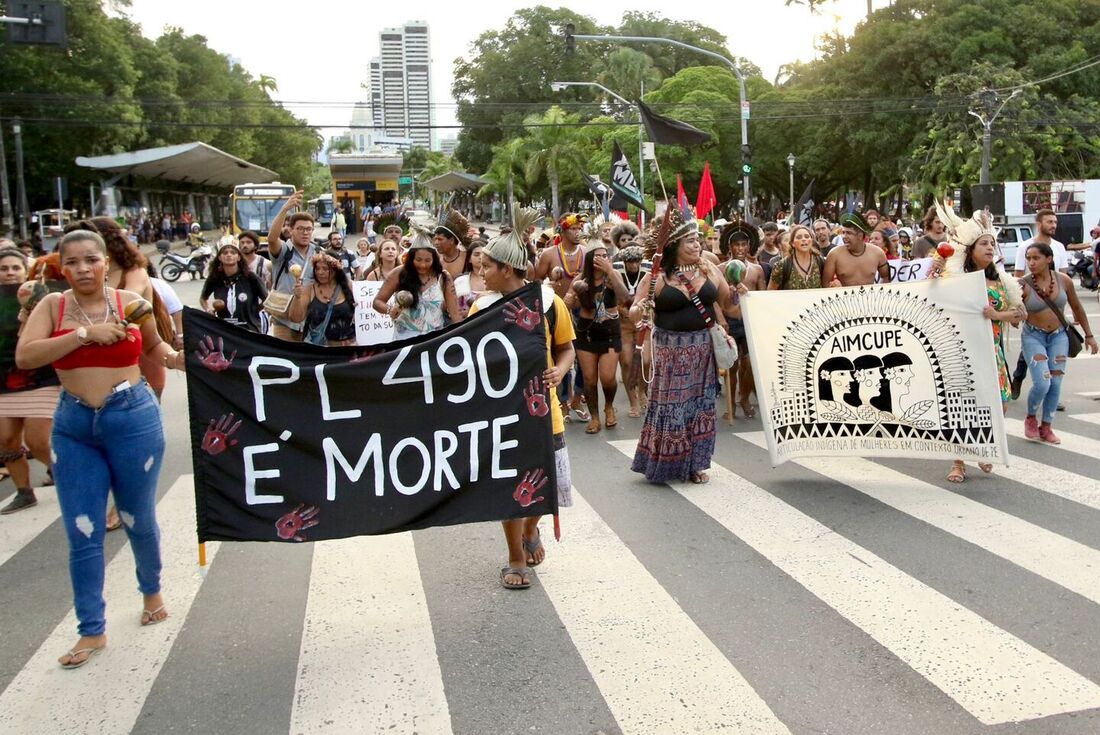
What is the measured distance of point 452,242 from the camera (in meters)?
8.07

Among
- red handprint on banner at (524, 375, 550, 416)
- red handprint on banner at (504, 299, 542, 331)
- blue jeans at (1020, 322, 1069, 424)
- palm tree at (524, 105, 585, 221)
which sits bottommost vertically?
blue jeans at (1020, 322, 1069, 424)

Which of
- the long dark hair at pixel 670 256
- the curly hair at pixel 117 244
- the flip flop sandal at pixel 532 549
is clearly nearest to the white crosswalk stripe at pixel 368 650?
the flip flop sandal at pixel 532 549

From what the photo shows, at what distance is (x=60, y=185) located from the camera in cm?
3497

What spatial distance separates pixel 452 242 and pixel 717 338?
2393 mm

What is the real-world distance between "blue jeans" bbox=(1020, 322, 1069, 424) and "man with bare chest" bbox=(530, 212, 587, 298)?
399cm

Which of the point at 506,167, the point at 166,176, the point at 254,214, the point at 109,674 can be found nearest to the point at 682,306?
the point at 109,674

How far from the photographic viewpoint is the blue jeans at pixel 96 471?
14.0 feet

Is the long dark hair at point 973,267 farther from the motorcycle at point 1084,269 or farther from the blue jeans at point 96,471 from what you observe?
the motorcycle at point 1084,269

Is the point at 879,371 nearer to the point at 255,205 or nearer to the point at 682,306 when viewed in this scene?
the point at 682,306

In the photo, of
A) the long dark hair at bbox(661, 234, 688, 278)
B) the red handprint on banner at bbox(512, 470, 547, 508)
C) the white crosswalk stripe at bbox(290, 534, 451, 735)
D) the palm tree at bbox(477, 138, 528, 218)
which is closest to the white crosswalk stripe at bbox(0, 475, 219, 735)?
the white crosswalk stripe at bbox(290, 534, 451, 735)

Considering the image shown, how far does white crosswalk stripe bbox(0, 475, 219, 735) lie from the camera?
381 cm

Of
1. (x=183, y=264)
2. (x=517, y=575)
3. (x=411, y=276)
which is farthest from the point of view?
(x=183, y=264)

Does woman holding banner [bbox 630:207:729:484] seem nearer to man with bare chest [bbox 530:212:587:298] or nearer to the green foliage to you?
man with bare chest [bbox 530:212:587:298]

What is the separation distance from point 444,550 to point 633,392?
176 inches
